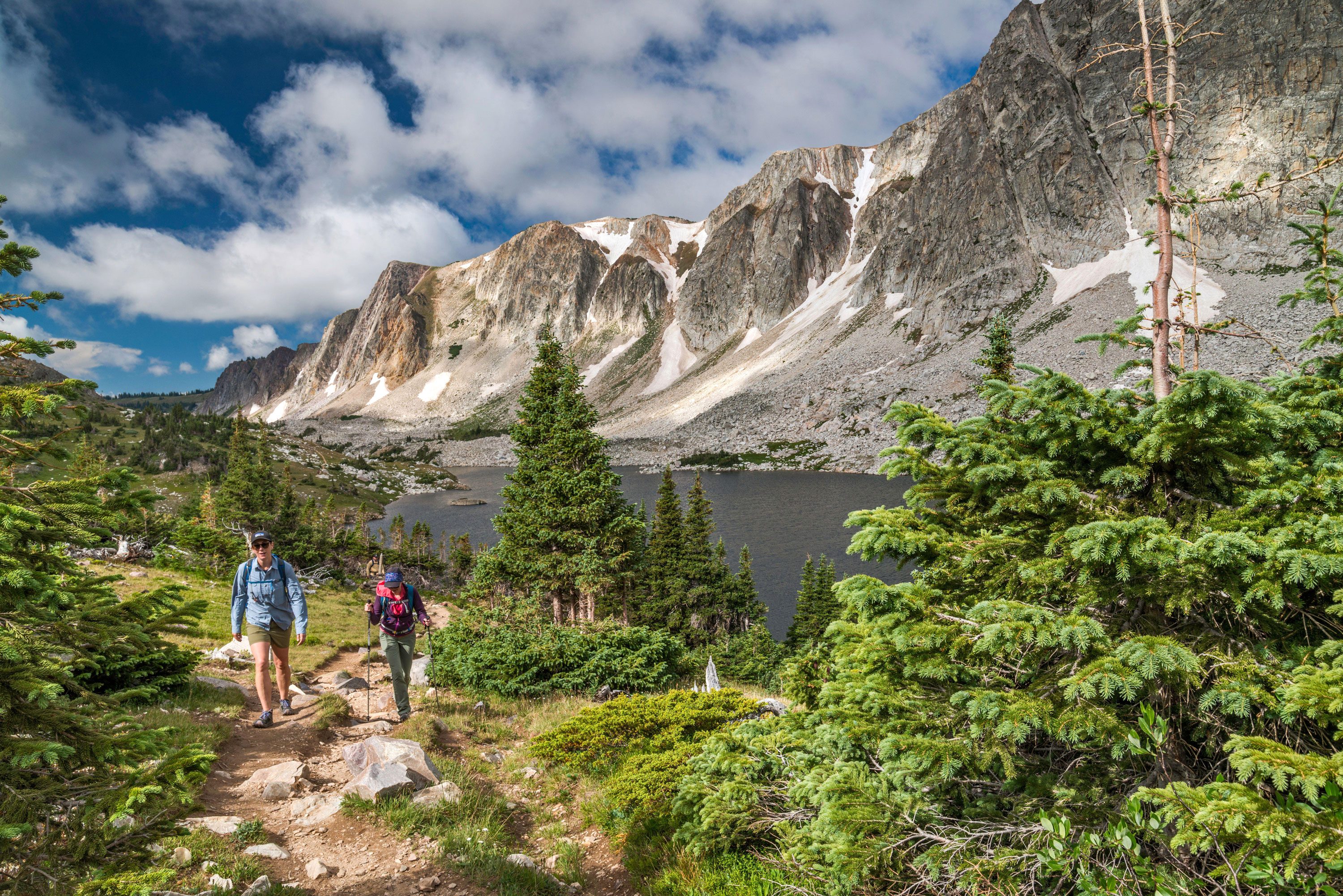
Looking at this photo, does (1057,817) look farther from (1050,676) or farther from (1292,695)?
(1292,695)

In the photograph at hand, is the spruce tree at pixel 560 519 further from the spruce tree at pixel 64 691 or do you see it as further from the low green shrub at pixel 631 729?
the spruce tree at pixel 64 691

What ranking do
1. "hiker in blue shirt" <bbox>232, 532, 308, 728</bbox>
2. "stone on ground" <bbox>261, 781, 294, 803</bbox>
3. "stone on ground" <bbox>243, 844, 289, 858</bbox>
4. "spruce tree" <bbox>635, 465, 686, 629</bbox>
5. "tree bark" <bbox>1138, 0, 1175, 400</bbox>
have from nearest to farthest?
"tree bark" <bbox>1138, 0, 1175, 400</bbox>, "stone on ground" <bbox>243, 844, 289, 858</bbox>, "stone on ground" <bbox>261, 781, 294, 803</bbox>, "hiker in blue shirt" <bbox>232, 532, 308, 728</bbox>, "spruce tree" <bbox>635, 465, 686, 629</bbox>

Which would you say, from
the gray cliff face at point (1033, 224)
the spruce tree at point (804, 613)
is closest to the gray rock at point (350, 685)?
the spruce tree at point (804, 613)

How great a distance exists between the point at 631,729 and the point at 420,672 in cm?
908

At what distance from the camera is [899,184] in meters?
193

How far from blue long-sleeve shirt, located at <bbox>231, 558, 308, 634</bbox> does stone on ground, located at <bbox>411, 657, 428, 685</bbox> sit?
19.5 feet

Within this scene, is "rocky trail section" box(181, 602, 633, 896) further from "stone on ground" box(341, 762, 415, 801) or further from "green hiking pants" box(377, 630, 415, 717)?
"green hiking pants" box(377, 630, 415, 717)

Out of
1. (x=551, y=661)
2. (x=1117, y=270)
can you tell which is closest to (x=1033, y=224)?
(x=1117, y=270)

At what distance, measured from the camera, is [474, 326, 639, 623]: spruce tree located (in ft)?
65.3

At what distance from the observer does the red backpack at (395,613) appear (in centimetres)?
1026

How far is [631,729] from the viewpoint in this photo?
29.8 feet

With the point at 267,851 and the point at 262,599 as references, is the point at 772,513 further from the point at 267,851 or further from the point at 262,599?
the point at 267,851

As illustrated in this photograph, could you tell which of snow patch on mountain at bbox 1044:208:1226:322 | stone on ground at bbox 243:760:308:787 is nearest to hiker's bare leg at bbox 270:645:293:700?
stone on ground at bbox 243:760:308:787

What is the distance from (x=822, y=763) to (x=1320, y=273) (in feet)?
21.8
